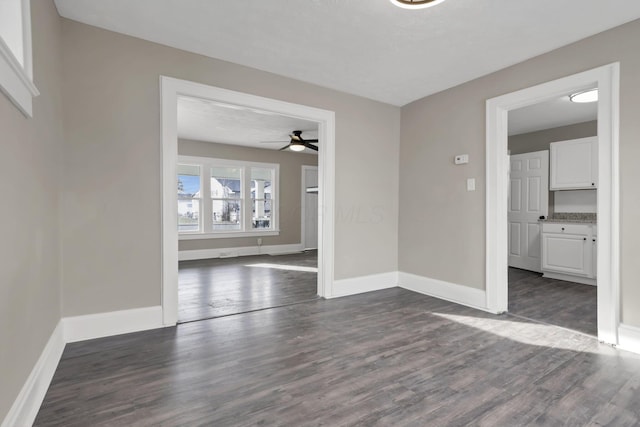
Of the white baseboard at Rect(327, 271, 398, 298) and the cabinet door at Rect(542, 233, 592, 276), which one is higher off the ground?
the cabinet door at Rect(542, 233, 592, 276)

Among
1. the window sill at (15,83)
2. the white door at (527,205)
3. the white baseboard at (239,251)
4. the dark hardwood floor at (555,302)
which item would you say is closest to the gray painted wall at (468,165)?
the dark hardwood floor at (555,302)

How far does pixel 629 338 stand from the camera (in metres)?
2.45

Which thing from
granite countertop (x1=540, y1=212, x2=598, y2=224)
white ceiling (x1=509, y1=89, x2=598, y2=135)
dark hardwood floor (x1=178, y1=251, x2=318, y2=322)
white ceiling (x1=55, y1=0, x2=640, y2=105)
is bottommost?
dark hardwood floor (x1=178, y1=251, x2=318, y2=322)

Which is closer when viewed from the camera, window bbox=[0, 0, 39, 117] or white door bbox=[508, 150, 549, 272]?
window bbox=[0, 0, 39, 117]

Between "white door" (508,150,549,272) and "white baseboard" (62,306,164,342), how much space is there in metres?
5.91

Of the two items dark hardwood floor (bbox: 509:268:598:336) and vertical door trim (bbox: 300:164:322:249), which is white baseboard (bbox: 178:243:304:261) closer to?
vertical door trim (bbox: 300:164:322:249)

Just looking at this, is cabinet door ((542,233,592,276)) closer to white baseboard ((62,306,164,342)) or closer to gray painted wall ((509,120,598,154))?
gray painted wall ((509,120,598,154))

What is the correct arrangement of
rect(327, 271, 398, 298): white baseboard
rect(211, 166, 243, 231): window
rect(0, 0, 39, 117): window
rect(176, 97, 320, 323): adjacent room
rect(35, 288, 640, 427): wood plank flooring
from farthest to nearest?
1. rect(211, 166, 243, 231): window
2. rect(176, 97, 320, 323): adjacent room
3. rect(327, 271, 398, 298): white baseboard
4. rect(35, 288, 640, 427): wood plank flooring
5. rect(0, 0, 39, 117): window

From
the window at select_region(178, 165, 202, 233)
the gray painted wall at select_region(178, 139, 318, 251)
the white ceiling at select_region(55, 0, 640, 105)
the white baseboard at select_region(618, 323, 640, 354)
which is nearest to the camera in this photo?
the white ceiling at select_region(55, 0, 640, 105)

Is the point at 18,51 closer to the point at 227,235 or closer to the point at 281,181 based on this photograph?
the point at 227,235

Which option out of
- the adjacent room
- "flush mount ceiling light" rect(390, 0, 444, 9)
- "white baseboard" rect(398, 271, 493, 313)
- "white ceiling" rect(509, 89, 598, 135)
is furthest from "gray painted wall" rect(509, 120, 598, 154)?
"flush mount ceiling light" rect(390, 0, 444, 9)

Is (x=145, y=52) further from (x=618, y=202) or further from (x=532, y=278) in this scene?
(x=532, y=278)

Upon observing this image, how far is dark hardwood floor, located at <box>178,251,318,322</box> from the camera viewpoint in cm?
352

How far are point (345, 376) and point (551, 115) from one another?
201 inches
